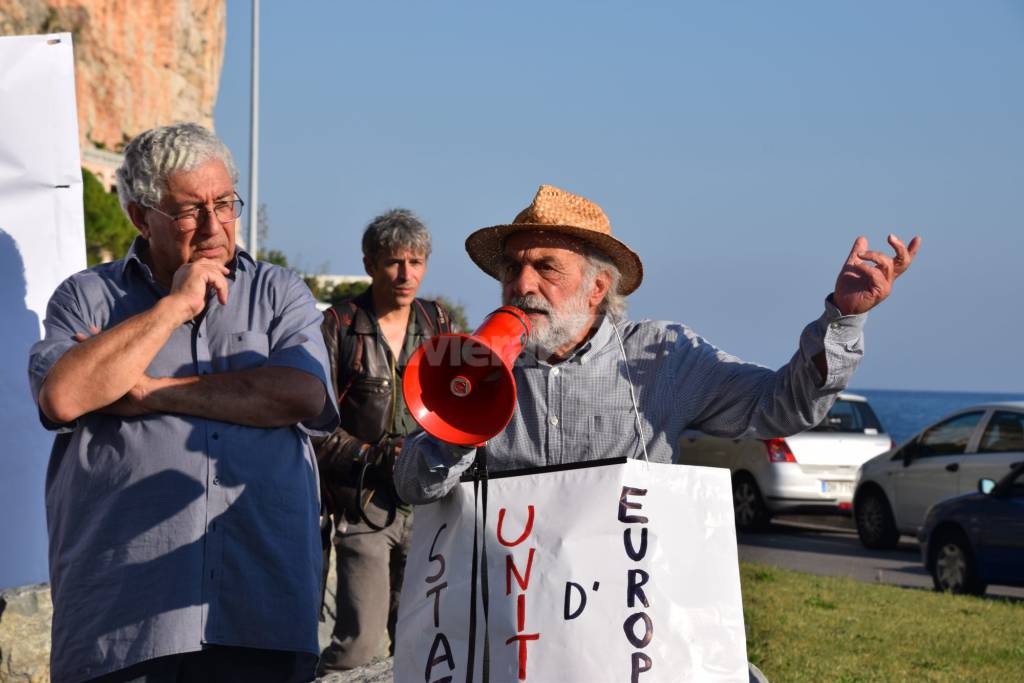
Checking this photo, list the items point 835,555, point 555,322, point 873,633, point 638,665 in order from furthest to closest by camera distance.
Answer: point 835,555 < point 873,633 < point 555,322 < point 638,665

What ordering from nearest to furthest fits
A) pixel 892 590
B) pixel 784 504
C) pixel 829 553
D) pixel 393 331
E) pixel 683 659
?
1. pixel 683 659
2. pixel 393 331
3. pixel 892 590
4. pixel 829 553
5. pixel 784 504

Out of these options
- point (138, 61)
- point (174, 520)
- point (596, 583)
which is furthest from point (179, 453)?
point (138, 61)

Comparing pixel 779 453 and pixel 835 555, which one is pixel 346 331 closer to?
pixel 835 555

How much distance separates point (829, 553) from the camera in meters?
14.0

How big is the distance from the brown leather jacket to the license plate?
1094 centimetres

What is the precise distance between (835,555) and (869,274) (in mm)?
11734

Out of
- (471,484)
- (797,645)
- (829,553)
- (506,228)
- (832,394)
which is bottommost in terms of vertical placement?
(829,553)

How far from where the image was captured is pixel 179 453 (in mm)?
3156

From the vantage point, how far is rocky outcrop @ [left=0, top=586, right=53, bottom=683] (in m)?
4.52

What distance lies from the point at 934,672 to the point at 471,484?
455 cm

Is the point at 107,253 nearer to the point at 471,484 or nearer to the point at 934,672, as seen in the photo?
the point at 934,672

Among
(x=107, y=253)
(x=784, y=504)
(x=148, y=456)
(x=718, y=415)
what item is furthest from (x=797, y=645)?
(x=107, y=253)

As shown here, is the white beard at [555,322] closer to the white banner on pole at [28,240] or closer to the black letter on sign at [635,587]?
the black letter on sign at [635,587]

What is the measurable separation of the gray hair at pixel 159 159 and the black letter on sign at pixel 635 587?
5.07ft
